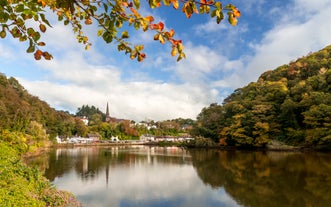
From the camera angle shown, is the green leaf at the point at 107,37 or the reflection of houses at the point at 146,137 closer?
the green leaf at the point at 107,37

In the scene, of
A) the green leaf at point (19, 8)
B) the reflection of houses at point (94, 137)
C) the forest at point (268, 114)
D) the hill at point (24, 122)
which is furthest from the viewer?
the reflection of houses at point (94, 137)

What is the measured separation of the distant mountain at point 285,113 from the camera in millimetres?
25859

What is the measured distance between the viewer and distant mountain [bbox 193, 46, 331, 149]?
1018 inches

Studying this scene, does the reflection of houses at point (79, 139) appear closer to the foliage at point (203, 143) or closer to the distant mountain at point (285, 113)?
the foliage at point (203, 143)

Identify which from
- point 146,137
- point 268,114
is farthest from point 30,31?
point 146,137

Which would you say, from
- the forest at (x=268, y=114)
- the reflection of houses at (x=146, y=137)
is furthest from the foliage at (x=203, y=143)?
the reflection of houses at (x=146, y=137)

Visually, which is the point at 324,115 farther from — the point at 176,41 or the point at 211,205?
the point at 176,41

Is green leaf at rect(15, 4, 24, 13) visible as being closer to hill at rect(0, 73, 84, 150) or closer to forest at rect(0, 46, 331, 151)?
hill at rect(0, 73, 84, 150)

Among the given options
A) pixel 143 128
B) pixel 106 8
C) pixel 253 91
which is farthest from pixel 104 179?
pixel 143 128

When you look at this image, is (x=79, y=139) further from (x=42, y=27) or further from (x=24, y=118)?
(x=42, y=27)

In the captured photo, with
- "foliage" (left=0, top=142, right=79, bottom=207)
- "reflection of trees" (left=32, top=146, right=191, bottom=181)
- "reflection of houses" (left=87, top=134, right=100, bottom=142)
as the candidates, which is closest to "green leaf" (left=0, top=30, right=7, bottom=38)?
"foliage" (left=0, top=142, right=79, bottom=207)

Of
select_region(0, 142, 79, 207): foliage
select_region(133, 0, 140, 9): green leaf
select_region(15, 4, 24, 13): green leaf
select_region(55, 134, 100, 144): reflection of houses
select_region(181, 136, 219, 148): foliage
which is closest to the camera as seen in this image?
select_region(15, 4, 24, 13): green leaf

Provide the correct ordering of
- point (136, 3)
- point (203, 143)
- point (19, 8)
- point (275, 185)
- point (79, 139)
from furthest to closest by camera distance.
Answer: point (79, 139) → point (203, 143) → point (275, 185) → point (136, 3) → point (19, 8)

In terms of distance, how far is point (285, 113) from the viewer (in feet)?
98.1
